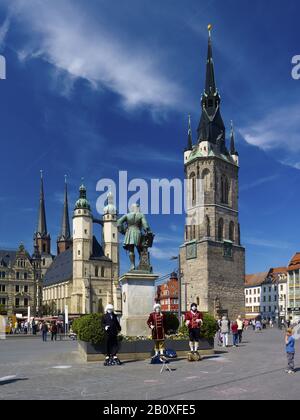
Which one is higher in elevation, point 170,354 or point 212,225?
point 212,225

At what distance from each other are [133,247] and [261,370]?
704cm

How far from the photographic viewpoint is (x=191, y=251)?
91312mm

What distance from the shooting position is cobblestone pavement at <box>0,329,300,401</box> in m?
9.80

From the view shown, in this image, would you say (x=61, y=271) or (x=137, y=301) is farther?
(x=61, y=271)

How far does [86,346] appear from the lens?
1584cm

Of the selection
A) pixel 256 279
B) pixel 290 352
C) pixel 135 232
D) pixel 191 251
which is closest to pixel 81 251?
pixel 191 251

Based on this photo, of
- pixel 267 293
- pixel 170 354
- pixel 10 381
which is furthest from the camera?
Result: pixel 267 293

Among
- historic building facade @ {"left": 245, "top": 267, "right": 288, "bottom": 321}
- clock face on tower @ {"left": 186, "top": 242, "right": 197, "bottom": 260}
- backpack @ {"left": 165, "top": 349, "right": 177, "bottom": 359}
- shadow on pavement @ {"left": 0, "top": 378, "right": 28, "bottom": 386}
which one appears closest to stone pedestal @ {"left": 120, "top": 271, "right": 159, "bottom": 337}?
backpack @ {"left": 165, "top": 349, "right": 177, "bottom": 359}

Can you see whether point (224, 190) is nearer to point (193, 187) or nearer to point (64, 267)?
point (193, 187)

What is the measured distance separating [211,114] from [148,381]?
93.3 meters

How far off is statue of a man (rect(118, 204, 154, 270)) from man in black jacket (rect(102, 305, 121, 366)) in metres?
4.32

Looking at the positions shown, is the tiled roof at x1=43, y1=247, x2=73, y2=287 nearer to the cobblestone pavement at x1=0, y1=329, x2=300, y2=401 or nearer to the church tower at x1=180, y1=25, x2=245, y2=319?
the church tower at x1=180, y1=25, x2=245, y2=319

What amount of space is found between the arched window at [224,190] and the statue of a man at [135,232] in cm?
7724

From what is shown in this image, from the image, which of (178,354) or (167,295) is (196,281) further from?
(178,354)
